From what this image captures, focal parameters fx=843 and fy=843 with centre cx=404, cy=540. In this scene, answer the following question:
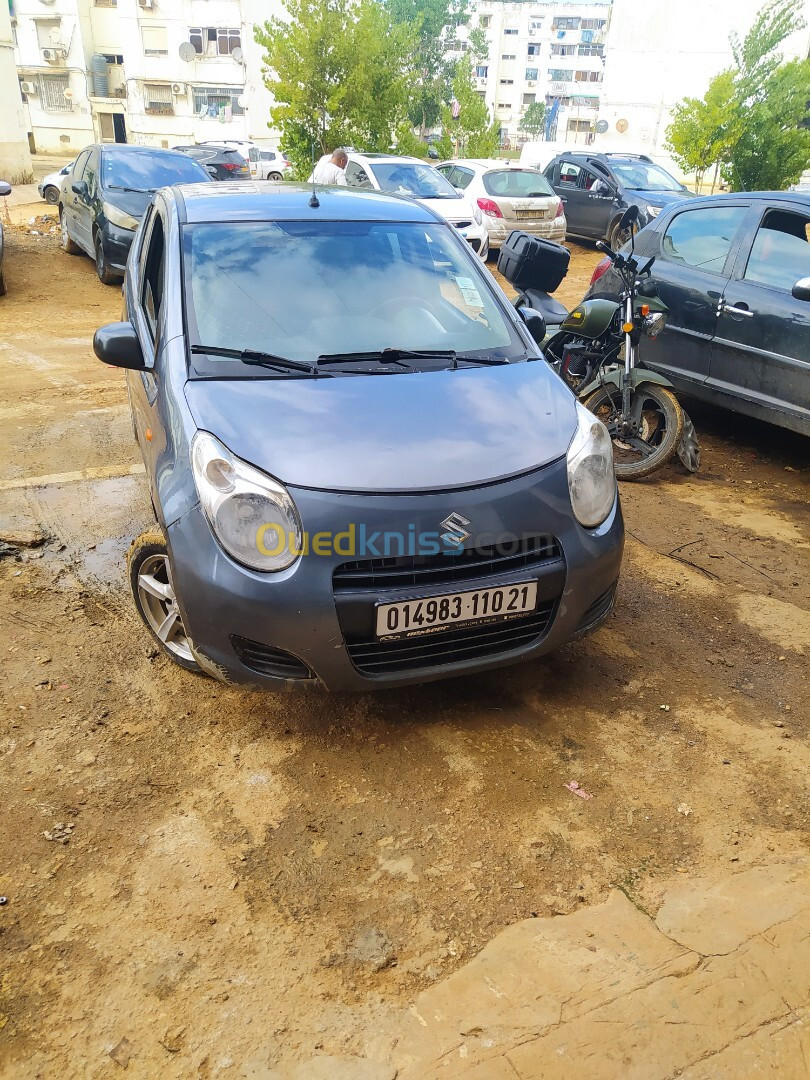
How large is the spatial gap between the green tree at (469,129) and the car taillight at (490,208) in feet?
37.2

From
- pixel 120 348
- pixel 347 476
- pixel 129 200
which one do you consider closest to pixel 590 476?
pixel 347 476

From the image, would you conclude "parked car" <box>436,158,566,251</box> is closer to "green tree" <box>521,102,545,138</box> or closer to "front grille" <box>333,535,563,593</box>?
"front grille" <box>333,535,563,593</box>

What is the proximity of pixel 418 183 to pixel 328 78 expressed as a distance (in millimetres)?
6315

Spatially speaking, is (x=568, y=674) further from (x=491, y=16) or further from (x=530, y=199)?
(x=491, y=16)

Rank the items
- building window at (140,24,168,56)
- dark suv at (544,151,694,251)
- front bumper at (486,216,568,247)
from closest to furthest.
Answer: front bumper at (486,216,568,247) → dark suv at (544,151,694,251) → building window at (140,24,168,56)

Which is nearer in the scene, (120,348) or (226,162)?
(120,348)

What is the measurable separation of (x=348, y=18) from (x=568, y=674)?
18.5 m

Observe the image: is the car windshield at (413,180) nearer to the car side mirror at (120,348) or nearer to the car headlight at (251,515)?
the car side mirror at (120,348)

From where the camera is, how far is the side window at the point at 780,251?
558cm

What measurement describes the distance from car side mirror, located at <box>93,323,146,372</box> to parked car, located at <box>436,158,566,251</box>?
37.1 ft

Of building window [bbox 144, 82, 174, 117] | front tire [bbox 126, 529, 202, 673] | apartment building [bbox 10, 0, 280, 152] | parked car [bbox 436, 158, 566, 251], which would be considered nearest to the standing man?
parked car [bbox 436, 158, 566, 251]

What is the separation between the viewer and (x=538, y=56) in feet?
301

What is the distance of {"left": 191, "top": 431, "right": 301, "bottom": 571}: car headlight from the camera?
262 cm

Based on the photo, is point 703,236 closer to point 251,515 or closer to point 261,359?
point 261,359
